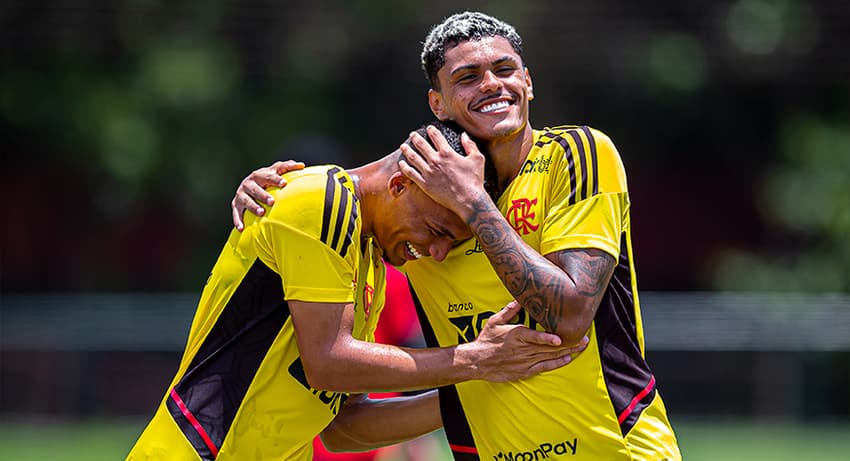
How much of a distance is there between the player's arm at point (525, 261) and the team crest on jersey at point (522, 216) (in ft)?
0.39

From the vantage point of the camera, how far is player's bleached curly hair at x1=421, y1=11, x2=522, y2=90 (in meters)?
4.77

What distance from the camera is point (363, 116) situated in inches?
766

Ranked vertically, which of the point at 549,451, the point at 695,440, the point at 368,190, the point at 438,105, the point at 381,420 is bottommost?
the point at 695,440

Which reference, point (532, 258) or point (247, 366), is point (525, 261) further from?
point (247, 366)

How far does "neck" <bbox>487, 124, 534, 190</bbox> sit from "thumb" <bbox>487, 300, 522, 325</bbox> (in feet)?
1.65

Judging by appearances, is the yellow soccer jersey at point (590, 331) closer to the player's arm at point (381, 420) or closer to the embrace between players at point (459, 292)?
the embrace between players at point (459, 292)

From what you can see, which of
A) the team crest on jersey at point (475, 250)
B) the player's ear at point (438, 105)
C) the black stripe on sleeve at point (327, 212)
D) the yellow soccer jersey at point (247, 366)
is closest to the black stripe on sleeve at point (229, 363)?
the yellow soccer jersey at point (247, 366)

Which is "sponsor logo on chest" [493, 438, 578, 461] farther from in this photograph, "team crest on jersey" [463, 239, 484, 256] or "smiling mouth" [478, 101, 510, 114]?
"smiling mouth" [478, 101, 510, 114]

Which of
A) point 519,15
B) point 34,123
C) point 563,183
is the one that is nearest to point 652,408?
point 563,183

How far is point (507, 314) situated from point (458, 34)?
44.0 inches

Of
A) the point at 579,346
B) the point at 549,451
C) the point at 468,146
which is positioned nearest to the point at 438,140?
the point at 468,146

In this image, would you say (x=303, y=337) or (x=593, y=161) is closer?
(x=303, y=337)

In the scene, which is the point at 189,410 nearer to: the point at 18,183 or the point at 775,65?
the point at 775,65

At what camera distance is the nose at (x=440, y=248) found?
463 centimetres
